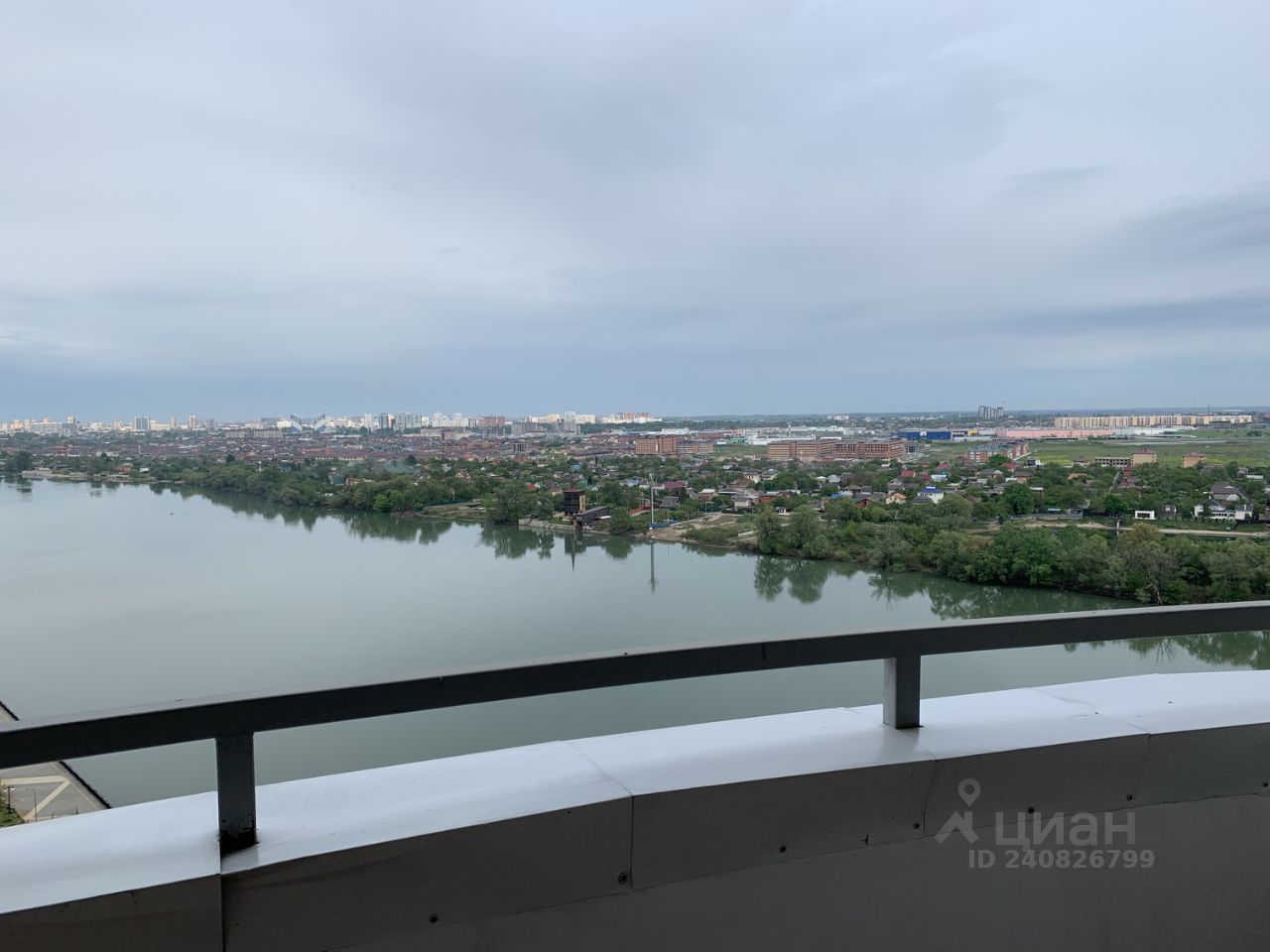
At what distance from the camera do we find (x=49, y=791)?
4.54 ft

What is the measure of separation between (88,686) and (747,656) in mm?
2710

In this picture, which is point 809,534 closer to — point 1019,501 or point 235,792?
point 1019,501

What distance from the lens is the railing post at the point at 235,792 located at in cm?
92

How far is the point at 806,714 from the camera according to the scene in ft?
4.47

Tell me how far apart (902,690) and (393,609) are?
316 cm

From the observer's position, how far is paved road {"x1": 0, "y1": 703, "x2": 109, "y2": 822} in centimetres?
131

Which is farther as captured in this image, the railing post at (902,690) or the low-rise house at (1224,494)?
the low-rise house at (1224,494)

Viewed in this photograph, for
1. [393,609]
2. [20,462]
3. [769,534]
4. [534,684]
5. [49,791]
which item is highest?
[20,462]

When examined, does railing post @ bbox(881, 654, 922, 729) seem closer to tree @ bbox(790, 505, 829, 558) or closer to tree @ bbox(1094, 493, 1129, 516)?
tree @ bbox(790, 505, 829, 558)

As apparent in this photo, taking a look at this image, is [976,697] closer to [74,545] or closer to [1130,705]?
[1130,705]

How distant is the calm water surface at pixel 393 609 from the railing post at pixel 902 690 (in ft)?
3.46

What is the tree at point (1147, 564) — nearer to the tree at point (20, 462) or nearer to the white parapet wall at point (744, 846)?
the white parapet wall at point (744, 846)

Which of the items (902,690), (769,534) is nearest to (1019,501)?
(769,534)

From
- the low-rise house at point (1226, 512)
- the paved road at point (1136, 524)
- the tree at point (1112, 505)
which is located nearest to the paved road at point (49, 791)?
the paved road at point (1136, 524)
